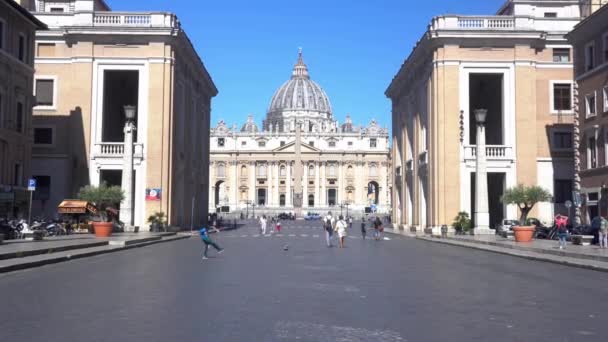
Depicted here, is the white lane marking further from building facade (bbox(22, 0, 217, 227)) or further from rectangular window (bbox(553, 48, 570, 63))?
rectangular window (bbox(553, 48, 570, 63))

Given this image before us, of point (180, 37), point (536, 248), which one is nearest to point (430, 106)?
point (180, 37)

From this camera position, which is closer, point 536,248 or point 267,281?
point 267,281

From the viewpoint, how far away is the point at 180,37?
48969mm

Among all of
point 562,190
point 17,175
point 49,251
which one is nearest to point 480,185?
point 562,190

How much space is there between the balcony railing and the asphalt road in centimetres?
2643

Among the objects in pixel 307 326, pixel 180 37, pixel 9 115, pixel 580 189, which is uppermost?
pixel 180 37

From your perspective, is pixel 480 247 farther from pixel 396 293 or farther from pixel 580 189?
pixel 396 293

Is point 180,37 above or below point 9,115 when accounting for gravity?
above

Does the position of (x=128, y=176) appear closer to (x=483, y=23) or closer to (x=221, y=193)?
(x=483, y=23)

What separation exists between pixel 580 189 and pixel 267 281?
2827 centimetres

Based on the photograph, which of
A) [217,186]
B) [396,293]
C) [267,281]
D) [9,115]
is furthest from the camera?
[217,186]

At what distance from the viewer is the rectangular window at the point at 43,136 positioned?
159 ft

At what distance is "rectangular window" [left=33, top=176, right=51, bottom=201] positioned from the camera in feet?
156

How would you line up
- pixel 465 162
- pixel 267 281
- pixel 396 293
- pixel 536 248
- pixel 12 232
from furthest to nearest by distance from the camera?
1. pixel 465 162
2. pixel 12 232
3. pixel 536 248
4. pixel 267 281
5. pixel 396 293
